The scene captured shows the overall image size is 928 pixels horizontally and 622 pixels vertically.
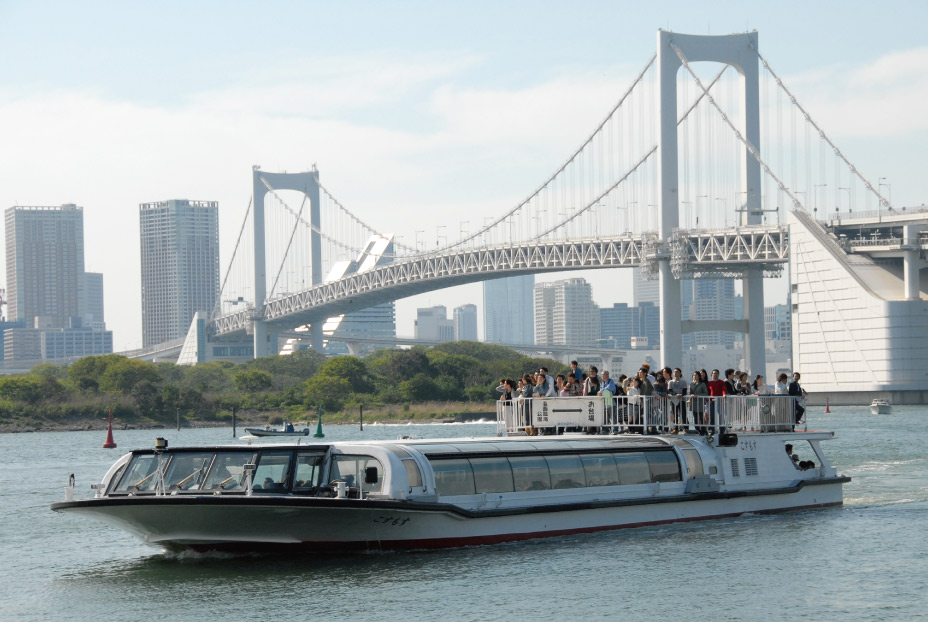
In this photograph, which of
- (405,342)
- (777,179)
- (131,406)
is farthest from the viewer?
(405,342)

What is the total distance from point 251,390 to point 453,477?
3281 inches

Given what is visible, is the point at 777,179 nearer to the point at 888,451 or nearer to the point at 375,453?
the point at 888,451

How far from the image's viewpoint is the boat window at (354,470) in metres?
18.6

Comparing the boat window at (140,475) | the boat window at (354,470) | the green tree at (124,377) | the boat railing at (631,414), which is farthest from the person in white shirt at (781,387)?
the green tree at (124,377)

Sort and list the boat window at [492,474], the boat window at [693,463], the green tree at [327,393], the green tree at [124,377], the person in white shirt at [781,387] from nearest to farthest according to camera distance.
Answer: the boat window at [492,474]
the boat window at [693,463]
the person in white shirt at [781,387]
the green tree at [124,377]
the green tree at [327,393]

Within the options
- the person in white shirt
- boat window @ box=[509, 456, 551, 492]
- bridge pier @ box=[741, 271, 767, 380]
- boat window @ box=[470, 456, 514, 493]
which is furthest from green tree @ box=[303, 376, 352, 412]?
boat window @ box=[470, 456, 514, 493]

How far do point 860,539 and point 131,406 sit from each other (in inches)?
2859

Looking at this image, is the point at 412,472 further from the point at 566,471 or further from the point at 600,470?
the point at 600,470

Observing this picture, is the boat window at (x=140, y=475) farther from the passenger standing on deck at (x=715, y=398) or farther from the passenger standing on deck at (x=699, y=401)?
the passenger standing on deck at (x=715, y=398)

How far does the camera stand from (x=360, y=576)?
1788 centimetres

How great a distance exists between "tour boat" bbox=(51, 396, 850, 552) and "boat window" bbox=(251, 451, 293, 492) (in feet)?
0.06

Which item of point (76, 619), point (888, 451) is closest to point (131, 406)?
point (888, 451)

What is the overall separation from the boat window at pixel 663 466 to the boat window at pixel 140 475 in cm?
760

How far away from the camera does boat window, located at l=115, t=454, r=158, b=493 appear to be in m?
18.9
